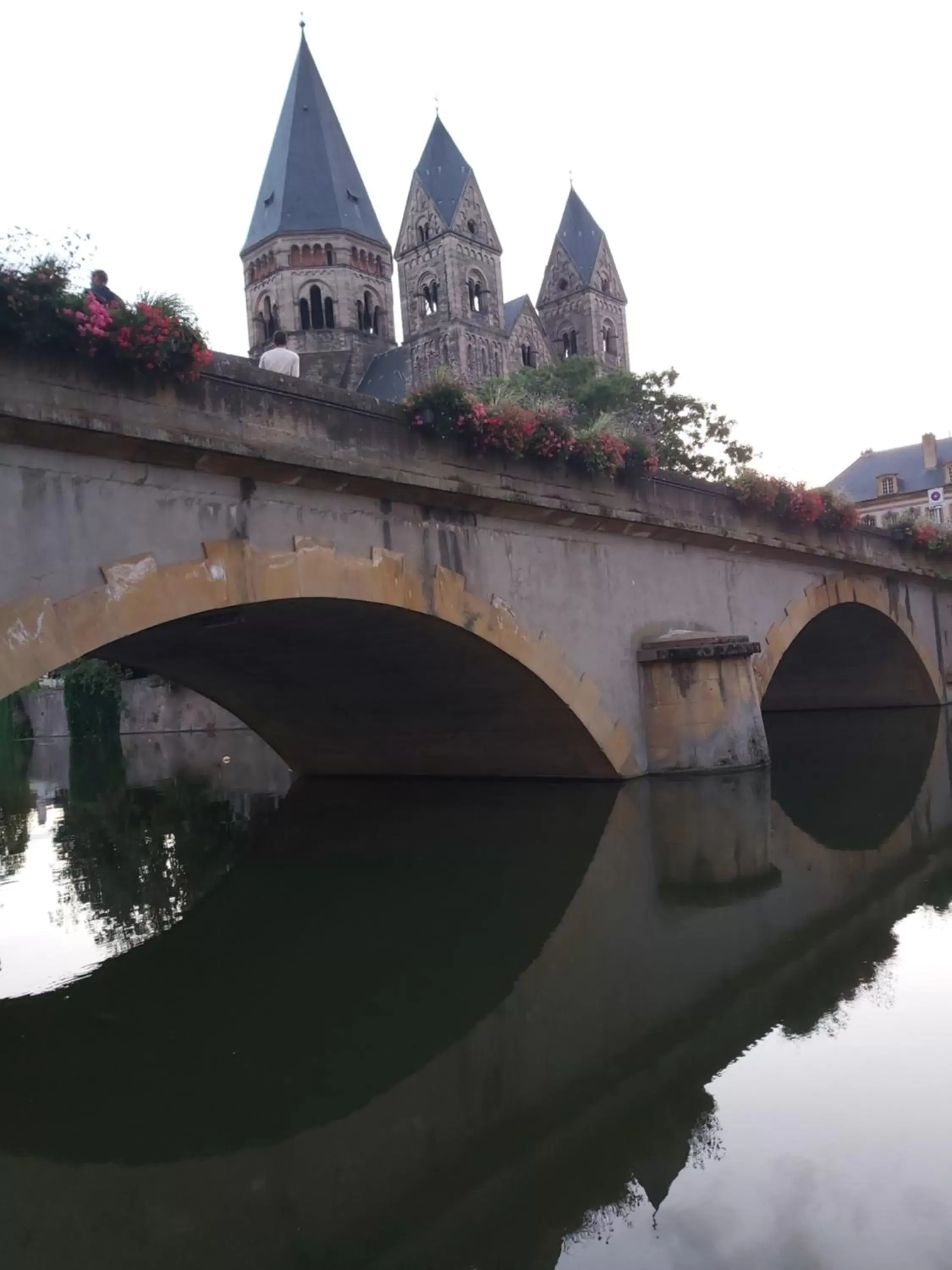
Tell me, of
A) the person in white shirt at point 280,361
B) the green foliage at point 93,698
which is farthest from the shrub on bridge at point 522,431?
the green foliage at point 93,698

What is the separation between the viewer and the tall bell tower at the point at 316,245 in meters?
60.9

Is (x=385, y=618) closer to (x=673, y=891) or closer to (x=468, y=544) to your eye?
(x=468, y=544)

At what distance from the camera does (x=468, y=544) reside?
31.7ft

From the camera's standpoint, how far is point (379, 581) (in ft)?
28.1

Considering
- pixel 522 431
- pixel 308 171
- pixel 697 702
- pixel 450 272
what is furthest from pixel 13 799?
pixel 308 171

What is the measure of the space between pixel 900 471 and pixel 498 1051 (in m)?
57.7

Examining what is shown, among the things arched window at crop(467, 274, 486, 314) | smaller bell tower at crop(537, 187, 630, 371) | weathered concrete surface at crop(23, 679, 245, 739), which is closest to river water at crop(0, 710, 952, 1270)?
weathered concrete surface at crop(23, 679, 245, 739)

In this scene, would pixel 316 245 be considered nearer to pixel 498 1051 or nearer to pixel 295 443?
pixel 295 443

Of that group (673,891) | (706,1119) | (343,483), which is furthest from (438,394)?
(706,1119)

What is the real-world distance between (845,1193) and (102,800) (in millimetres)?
14046

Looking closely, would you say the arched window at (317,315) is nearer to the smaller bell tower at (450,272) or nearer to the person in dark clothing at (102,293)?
the smaller bell tower at (450,272)

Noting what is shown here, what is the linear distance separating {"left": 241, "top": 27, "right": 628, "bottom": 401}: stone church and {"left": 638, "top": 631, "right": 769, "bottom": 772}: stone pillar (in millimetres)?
48448

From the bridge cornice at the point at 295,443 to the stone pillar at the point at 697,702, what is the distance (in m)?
1.39

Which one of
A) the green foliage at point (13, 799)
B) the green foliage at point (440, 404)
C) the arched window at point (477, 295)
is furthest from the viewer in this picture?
the arched window at point (477, 295)
